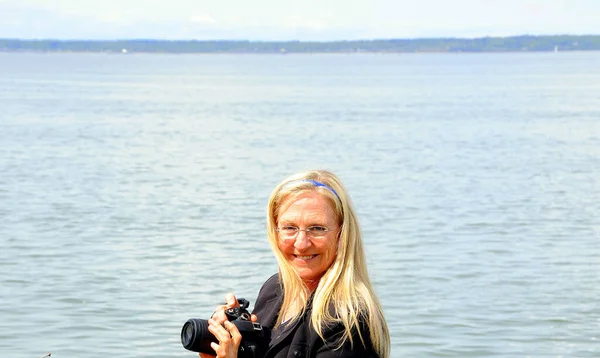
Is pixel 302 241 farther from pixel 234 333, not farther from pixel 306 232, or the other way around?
pixel 234 333

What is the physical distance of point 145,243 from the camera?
1581cm

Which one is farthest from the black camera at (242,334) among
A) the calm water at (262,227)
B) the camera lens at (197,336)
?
the calm water at (262,227)

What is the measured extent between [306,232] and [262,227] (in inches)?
551

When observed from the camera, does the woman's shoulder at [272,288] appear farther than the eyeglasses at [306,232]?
Yes

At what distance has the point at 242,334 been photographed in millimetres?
2980

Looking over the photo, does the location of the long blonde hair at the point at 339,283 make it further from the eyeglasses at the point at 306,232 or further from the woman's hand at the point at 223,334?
the woman's hand at the point at 223,334

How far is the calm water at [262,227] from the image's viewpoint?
36.8 ft

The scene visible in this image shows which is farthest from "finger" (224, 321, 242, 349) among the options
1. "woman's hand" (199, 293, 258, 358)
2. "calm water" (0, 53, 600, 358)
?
"calm water" (0, 53, 600, 358)

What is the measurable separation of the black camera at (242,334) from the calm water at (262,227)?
2.99 feet

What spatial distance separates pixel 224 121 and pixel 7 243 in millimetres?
28159

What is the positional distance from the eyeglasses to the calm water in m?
0.75

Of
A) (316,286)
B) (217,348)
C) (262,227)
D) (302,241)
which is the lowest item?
(262,227)

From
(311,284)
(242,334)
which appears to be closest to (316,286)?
(311,284)

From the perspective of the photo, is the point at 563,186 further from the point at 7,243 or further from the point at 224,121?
Result: the point at 224,121
